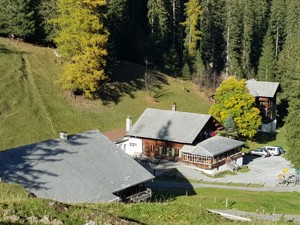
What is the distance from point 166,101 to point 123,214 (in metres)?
50.7

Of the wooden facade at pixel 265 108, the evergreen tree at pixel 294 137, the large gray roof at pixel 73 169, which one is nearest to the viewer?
the large gray roof at pixel 73 169

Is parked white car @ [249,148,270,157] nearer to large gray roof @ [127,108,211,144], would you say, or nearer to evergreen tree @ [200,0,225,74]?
large gray roof @ [127,108,211,144]

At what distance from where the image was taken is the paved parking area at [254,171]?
142ft

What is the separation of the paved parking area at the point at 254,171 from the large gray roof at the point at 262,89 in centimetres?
1539

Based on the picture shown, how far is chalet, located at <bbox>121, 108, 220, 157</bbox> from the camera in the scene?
48656mm

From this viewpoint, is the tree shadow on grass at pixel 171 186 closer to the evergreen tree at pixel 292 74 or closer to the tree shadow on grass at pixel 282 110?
Result: the evergreen tree at pixel 292 74

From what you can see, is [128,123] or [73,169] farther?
[128,123]

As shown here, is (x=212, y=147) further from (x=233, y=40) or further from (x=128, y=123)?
(x=233, y=40)

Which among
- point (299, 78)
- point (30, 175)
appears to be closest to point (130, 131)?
point (299, 78)

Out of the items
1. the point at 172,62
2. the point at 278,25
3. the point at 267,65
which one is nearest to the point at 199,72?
the point at 172,62

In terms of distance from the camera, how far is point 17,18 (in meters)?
60.5

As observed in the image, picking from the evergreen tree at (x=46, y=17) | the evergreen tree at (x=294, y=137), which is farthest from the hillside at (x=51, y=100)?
the evergreen tree at (x=294, y=137)

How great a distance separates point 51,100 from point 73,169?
91.1 ft

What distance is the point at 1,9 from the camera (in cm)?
6072
